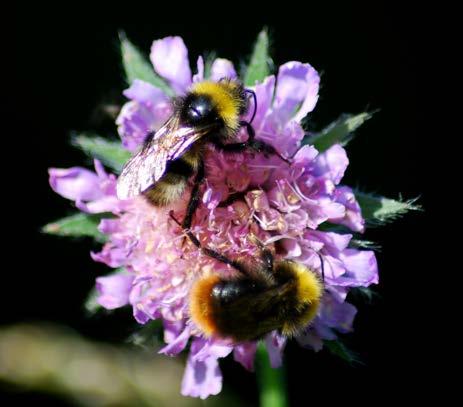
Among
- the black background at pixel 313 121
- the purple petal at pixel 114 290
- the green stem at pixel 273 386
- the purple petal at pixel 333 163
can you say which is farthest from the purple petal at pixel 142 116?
the green stem at pixel 273 386

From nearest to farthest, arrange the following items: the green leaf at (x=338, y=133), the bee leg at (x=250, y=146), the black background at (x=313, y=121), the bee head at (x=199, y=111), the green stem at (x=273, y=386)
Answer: the bee head at (x=199, y=111) → the bee leg at (x=250, y=146) → the green leaf at (x=338, y=133) → the green stem at (x=273, y=386) → the black background at (x=313, y=121)

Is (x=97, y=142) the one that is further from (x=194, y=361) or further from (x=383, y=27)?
(x=383, y=27)

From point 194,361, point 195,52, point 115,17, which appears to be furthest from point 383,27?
point 194,361

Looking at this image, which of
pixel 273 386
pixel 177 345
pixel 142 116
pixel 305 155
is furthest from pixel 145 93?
pixel 273 386

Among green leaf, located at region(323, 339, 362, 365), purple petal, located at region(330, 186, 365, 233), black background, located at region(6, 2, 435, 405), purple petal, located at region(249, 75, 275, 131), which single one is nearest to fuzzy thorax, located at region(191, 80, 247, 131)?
purple petal, located at region(249, 75, 275, 131)

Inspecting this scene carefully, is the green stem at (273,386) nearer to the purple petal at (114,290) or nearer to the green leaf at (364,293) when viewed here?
the green leaf at (364,293)

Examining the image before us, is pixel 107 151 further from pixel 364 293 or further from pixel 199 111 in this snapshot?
pixel 364 293
